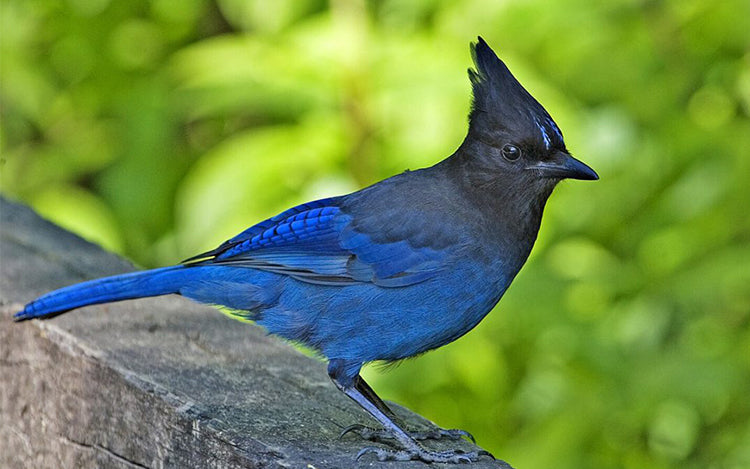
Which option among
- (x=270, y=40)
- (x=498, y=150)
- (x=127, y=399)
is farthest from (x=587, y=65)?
(x=127, y=399)

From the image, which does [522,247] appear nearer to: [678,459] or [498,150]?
[498,150]

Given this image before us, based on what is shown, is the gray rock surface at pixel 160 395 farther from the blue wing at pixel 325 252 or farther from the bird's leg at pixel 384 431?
the blue wing at pixel 325 252

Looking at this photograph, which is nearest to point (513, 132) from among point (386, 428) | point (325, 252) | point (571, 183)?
point (325, 252)

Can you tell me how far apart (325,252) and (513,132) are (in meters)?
0.47

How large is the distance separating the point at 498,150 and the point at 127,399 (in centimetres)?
93

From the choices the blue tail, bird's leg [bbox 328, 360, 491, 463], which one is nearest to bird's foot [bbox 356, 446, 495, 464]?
bird's leg [bbox 328, 360, 491, 463]

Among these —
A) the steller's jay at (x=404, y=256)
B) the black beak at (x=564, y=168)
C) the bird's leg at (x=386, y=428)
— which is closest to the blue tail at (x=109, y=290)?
the steller's jay at (x=404, y=256)

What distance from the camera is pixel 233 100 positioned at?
392 centimetres

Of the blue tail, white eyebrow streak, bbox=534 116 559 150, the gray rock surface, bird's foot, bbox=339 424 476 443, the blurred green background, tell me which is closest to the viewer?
the gray rock surface

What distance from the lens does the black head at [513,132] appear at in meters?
2.38

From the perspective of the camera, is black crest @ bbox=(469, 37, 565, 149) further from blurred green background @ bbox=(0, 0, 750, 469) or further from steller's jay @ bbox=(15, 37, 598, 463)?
blurred green background @ bbox=(0, 0, 750, 469)

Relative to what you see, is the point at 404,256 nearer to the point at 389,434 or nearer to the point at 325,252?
the point at 325,252

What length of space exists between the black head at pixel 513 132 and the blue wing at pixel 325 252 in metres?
0.25

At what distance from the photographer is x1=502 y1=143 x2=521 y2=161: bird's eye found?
2.42m
